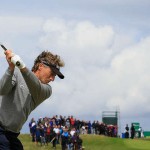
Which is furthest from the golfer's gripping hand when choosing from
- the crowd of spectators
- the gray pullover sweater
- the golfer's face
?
the crowd of spectators

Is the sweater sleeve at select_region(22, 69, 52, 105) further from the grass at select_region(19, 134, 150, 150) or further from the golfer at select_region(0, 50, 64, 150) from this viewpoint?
the grass at select_region(19, 134, 150, 150)

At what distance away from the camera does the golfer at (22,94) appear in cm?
823

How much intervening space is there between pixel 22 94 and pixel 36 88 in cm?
22

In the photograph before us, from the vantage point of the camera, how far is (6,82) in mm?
7840

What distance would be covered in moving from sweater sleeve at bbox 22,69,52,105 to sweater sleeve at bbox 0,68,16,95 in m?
0.17

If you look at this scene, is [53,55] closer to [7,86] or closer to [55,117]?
[7,86]

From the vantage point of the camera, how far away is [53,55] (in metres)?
8.64

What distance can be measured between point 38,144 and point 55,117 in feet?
11.7

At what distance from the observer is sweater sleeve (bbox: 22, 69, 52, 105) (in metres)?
7.86

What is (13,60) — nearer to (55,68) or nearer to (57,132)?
(55,68)

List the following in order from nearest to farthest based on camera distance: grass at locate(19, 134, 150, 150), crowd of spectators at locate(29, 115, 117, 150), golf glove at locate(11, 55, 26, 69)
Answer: golf glove at locate(11, 55, 26, 69), crowd of spectators at locate(29, 115, 117, 150), grass at locate(19, 134, 150, 150)

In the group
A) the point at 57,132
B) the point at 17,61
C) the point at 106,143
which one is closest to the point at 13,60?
the point at 17,61

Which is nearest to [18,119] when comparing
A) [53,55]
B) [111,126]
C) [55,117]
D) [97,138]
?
[53,55]

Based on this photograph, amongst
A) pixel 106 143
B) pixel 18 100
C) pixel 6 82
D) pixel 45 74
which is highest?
pixel 106 143
